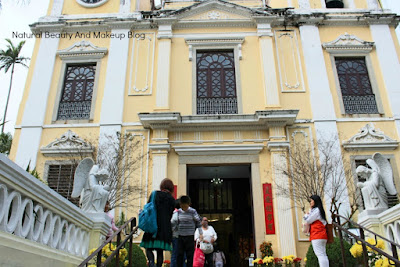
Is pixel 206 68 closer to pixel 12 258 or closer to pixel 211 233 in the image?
pixel 211 233

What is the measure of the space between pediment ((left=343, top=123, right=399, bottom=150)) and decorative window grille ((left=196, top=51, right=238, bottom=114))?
387 cm

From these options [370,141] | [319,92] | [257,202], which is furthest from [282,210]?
[319,92]

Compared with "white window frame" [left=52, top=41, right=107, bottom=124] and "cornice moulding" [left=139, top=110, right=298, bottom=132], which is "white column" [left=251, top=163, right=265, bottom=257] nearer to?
"cornice moulding" [left=139, top=110, right=298, bottom=132]

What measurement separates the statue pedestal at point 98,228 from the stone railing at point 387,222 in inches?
199

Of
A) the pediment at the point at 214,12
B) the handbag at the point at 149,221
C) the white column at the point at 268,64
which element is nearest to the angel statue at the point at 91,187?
the handbag at the point at 149,221

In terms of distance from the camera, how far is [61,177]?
11.9 m

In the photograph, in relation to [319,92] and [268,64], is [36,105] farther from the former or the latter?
[319,92]

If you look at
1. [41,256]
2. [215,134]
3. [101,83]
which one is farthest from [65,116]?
[41,256]

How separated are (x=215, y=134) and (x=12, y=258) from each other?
8.82m

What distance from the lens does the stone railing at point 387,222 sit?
21.5ft

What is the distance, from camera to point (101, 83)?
13.3m

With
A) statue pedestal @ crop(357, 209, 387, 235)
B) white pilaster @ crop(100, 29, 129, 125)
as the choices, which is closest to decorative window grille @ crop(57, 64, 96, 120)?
white pilaster @ crop(100, 29, 129, 125)

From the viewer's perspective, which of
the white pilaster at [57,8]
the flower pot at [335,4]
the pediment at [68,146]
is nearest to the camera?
the pediment at [68,146]

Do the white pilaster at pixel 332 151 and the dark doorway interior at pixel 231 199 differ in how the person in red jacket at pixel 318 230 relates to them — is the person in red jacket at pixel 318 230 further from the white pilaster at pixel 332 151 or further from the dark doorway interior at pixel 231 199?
the dark doorway interior at pixel 231 199
